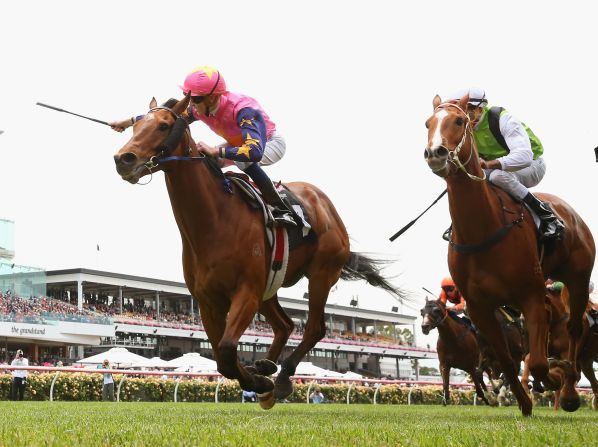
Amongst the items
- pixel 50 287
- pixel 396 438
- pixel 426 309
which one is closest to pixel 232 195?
pixel 396 438

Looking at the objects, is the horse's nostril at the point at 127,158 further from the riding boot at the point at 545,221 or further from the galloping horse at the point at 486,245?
the riding boot at the point at 545,221

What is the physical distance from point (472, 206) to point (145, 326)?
45058 mm

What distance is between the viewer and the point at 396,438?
3504 mm

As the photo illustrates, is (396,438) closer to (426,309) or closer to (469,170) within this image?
(469,170)

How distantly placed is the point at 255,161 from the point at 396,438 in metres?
3.04

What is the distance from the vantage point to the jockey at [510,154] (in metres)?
6.14

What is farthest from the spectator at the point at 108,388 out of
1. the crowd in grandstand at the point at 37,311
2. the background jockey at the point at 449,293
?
the crowd in grandstand at the point at 37,311

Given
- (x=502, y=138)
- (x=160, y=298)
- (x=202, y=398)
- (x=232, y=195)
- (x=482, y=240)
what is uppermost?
(x=160, y=298)

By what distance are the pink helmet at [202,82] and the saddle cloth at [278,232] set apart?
65cm

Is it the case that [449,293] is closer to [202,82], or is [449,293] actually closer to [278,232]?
[278,232]

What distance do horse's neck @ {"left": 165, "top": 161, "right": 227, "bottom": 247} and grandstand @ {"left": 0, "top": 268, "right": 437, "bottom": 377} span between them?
28773 millimetres

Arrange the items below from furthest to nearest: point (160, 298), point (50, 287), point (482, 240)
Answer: point (160, 298) → point (50, 287) → point (482, 240)

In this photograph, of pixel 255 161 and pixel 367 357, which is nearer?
pixel 255 161

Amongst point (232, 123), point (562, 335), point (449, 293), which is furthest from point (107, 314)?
point (232, 123)
